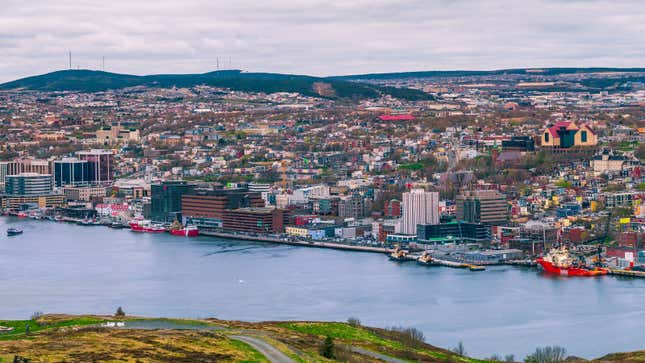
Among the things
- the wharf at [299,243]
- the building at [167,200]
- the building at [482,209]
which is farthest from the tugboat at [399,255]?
the building at [167,200]

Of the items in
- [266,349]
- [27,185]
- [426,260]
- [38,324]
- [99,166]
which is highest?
[266,349]

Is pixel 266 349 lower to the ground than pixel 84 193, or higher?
higher

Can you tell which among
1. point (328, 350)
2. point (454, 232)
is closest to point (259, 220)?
point (454, 232)

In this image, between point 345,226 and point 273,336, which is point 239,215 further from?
point 273,336

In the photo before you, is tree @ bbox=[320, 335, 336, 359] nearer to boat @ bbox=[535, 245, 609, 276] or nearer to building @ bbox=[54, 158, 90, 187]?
boat @ bbox=[535, 245, 609, 276]

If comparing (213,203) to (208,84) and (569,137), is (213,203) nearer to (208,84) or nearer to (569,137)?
(569,137)

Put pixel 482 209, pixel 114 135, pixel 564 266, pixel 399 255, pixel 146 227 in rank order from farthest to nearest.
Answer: pixel 114 135
pixel 146 227
pixel 482 209
pixel 399 255
pixel 564 266

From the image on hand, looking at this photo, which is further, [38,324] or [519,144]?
[519,144]
